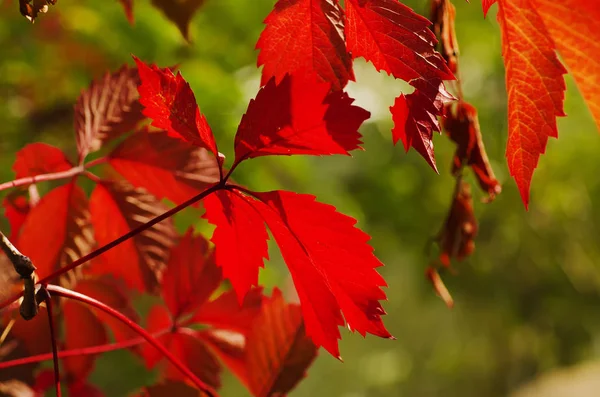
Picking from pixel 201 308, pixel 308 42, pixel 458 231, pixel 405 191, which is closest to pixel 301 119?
pixel 308 42

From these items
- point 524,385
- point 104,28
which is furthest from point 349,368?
point 104,28

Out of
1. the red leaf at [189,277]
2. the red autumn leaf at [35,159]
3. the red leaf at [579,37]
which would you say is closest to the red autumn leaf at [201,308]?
the red leaf at [189,277]

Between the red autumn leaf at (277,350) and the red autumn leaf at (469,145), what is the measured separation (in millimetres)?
161

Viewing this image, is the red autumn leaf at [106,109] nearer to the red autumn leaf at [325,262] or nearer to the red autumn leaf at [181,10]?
the red autumn leaf at [181,10]

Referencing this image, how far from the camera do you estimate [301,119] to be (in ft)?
1.06

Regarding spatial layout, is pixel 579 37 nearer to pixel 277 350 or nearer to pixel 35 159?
pixel 277 350

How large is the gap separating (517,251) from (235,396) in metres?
2.43

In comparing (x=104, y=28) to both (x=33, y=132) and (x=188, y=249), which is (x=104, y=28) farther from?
(x=188, y=249)

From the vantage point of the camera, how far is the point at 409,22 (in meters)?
0.33

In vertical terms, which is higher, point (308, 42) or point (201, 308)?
point (308, 42)

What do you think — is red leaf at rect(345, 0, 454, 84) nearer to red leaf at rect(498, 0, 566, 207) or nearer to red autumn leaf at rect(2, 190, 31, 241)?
red leaf at rect(498, 0, 566, 207)

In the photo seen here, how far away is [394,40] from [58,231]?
31 centimetres

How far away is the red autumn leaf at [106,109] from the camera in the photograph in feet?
1.73

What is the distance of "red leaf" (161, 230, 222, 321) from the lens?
554 millimetres
